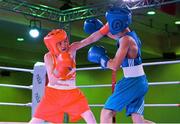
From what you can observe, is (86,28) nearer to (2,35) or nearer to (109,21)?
(109,21)

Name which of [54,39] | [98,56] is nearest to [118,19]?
[98,56]

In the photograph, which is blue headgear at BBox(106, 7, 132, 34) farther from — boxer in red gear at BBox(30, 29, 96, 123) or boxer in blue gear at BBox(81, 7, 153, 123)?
boxer in red gear at BBox(30, 29, 96, 123)

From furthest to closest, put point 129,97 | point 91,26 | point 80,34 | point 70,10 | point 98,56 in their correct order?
point 80,34 → point 70,10 → point 91,26 → point 98,56 → point 129,97

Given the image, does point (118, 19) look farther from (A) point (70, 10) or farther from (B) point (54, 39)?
(A) point (70, 10)

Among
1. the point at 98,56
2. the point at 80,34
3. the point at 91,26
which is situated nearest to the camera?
the point at 98,56

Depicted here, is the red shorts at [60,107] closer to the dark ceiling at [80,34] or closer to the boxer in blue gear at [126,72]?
the boxer in blue gear at [126,72]

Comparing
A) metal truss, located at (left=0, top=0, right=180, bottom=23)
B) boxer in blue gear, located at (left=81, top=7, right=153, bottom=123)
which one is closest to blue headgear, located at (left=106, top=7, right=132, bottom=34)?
boxer in blue gear, located at (left=81, top=7, right=153, bottom=123)

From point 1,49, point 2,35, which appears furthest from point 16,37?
point 1,49

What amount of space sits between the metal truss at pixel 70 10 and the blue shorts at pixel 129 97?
113 inches

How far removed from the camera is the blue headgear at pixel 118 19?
2.29 meters

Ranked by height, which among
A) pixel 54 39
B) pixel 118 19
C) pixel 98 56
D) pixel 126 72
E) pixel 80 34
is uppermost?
pixel 80 34

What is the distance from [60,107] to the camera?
234cm

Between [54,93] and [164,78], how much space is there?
7970mm

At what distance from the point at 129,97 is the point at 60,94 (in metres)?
0.47
